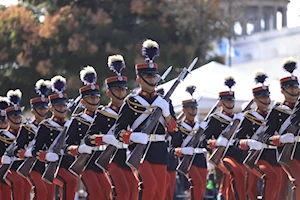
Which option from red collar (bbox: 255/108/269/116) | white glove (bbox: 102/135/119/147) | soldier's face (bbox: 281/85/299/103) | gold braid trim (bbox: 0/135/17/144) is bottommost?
white glove (bbox: 102/135/119/147)

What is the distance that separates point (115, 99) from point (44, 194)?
2.15m

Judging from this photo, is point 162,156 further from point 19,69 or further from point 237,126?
point 19,69

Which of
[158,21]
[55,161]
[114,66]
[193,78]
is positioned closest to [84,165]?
[55,161]

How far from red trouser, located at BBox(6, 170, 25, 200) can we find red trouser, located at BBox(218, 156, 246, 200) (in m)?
3.21

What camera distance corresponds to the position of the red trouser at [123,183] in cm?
1146

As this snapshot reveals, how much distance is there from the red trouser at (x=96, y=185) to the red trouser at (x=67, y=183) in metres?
0.45

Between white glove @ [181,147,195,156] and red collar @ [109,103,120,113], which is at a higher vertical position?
red collar @ [109,103,120,113]

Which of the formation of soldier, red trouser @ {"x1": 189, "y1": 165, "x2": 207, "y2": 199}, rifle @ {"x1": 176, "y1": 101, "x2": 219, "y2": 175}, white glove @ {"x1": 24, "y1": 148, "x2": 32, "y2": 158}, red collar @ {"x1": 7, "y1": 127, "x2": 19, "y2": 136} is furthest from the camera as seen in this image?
red collar @ {"x1": 7, "y1": 127, "x2": 19, "y2": 136}

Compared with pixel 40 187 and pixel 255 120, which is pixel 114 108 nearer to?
pixel 40 187

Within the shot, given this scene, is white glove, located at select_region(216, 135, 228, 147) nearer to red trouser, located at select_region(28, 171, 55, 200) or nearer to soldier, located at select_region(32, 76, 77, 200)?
soldier, located at select_region(32, 76, 77, 200)

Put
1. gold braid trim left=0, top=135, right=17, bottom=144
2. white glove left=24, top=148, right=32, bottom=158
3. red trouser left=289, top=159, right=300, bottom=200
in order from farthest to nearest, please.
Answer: gold braid trim left=0, top=135, right=17, bottom=144, white glove left=24, top=148, right=32, bottom=158, red trouser left=289, top=159, right=300, bottom=200

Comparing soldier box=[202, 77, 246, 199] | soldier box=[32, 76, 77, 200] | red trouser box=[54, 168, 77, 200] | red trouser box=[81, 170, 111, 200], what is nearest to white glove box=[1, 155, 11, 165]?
soldier box=[32, 76, 77, 200]

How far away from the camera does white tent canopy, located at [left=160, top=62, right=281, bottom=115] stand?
683 inches

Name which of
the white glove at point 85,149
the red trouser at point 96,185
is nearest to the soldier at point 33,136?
the red trouser at point 96,185
